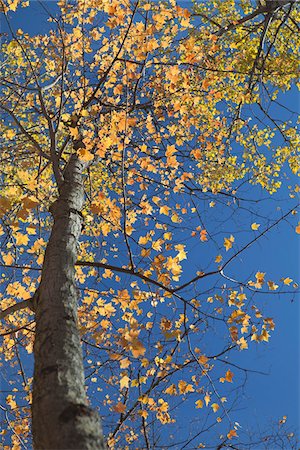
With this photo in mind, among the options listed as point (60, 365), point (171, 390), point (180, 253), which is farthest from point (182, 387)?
point (60, 365)

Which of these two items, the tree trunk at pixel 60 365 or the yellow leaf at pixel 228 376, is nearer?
the tree trunk at pixel 60 365

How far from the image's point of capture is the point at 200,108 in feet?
25.1

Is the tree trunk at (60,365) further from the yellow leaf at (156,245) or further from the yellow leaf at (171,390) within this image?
the yellow leaf at (171,390)

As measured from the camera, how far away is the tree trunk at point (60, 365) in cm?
134

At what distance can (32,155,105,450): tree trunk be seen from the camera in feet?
4.39

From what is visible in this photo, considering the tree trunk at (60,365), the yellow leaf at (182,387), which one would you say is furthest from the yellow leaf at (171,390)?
the tree trunk at (60,365)

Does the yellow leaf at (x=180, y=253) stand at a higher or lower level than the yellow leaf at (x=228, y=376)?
higher

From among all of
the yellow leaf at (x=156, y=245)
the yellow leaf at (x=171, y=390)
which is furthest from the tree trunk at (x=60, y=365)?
the yellow leaf at (x=171, y=390)

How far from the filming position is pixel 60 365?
169 centimetres

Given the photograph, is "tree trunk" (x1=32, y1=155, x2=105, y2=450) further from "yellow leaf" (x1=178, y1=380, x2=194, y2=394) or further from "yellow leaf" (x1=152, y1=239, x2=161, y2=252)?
"yellow leaf" (x1=178, y1=380, x2=194, y2=394)

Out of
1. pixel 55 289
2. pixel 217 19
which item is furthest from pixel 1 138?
pixel 55 289

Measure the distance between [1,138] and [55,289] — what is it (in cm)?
474

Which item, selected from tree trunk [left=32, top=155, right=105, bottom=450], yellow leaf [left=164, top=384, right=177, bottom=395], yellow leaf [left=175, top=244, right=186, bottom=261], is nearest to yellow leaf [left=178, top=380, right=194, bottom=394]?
yellow leaf [left=164, top=384, right=177, bottom=395]

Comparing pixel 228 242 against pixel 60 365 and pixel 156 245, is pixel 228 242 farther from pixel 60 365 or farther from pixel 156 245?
pixel 60 365
